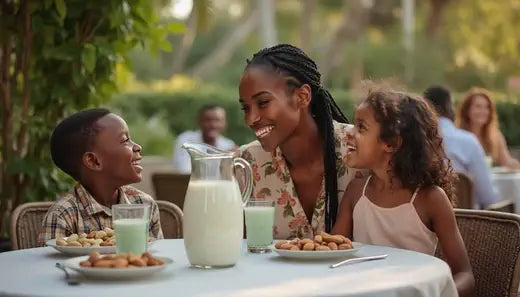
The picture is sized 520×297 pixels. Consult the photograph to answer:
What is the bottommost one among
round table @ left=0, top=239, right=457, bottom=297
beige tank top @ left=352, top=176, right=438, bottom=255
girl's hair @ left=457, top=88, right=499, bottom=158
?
round table @ left=0, top=239, right=457, bottom=297

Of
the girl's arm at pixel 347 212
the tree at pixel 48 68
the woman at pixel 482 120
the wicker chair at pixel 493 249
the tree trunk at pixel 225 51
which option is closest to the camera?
the wicker chair at pixel 493 249

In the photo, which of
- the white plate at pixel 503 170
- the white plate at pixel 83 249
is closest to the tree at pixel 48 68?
the white plate at pixel 83 249

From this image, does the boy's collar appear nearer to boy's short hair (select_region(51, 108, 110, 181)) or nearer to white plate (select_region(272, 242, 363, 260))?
boy's short hair (select_region(51, 108, 110, 181))

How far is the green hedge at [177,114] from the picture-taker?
14.0 metres

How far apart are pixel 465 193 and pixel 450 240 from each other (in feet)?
9.28

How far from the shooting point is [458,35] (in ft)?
88.3

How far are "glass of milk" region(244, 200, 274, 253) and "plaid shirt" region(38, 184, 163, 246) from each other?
2.07 ft

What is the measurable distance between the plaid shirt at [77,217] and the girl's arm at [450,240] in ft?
2.90

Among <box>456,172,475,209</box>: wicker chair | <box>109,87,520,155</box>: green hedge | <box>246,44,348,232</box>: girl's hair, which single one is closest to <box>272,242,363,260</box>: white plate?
<box>246,44,348,232</box>: girl's hair

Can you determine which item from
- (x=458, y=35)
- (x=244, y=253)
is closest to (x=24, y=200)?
(x=244, y=253)

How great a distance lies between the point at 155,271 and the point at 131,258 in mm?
65

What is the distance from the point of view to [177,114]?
15.6 metres

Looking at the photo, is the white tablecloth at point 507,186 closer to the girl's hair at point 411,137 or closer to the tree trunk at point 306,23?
the girl's hair at point 411,137

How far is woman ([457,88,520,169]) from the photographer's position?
7.71m
